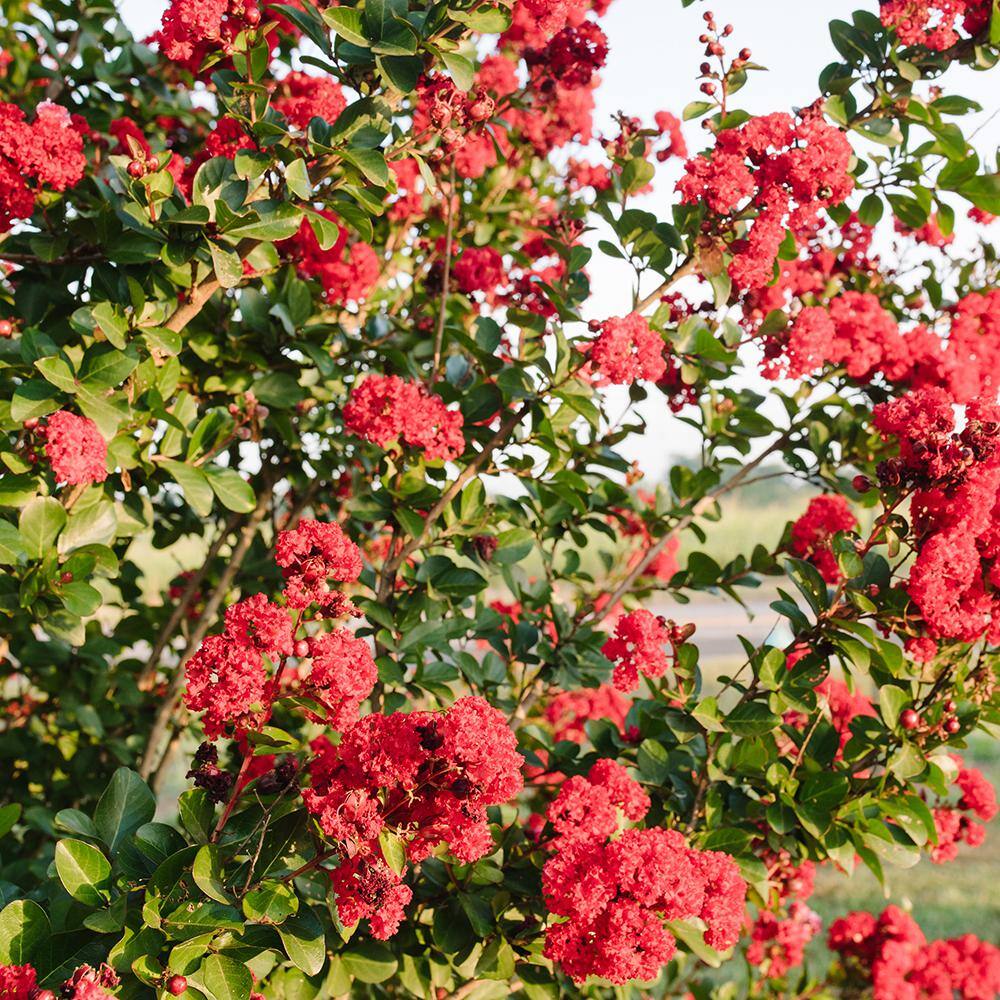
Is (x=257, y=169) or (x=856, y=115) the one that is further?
(x=856, y=115)

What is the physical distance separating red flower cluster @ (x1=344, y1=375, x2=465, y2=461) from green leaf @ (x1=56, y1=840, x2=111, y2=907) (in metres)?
0.96

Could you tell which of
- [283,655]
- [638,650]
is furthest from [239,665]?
[638,650]

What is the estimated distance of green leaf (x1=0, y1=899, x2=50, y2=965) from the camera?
137 cm

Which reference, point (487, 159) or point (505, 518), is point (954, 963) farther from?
point (487, 159)

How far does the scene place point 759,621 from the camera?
17312mm

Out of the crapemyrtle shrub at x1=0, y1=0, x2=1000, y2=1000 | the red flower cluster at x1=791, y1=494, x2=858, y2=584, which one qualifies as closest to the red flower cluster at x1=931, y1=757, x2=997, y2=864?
the crapemyrtle shrub at x1=0, y1=0, x2=1000, y2=1000

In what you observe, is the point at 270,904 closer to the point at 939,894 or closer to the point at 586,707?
the point at 586,707

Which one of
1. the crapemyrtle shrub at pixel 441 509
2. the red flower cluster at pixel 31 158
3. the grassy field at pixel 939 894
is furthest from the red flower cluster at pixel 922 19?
the grassy field at pixel 939 894

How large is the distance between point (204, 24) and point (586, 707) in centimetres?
219

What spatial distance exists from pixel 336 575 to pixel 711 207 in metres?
1.09

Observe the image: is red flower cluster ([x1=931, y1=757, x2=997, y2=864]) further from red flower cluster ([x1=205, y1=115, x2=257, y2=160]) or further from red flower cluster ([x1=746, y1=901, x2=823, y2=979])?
red flower cluster ([x1=205, y1=115, x2=257, y2=160])

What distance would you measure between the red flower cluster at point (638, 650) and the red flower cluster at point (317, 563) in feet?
2.27

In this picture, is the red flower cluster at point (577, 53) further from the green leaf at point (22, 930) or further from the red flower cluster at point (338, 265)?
the green leaf at point (22, 930)

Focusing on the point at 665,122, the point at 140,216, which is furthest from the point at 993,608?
the point at 140,216
